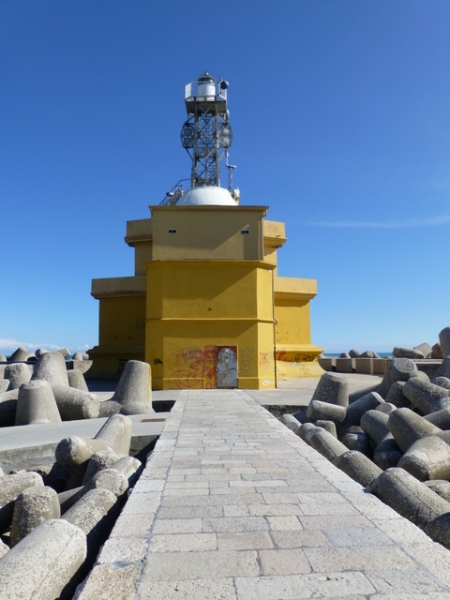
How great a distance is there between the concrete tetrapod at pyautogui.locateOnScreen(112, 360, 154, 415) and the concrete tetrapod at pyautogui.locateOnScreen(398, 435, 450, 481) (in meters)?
6.10

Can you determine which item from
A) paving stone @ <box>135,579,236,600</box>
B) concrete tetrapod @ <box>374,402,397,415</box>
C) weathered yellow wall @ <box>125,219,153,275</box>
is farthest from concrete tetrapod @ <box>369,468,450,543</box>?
weathered yellow wall @ <box>125,219,153,275</box>

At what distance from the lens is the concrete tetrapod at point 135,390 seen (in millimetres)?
11141

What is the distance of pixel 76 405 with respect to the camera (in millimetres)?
10531

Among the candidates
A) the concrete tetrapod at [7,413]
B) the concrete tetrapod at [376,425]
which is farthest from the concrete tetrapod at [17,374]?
the concrete tetrapod at [376,425]

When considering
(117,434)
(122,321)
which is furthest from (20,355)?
A: (117,434)

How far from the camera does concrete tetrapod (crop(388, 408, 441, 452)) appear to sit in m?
7.45

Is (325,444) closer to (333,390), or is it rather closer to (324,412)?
(324,412)

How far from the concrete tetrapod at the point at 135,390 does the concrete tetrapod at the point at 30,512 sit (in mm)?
6579

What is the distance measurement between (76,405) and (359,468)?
6407 mm

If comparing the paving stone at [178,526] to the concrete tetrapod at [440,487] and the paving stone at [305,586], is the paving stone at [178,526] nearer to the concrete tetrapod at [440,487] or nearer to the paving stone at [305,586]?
the paving stone at [305,586]

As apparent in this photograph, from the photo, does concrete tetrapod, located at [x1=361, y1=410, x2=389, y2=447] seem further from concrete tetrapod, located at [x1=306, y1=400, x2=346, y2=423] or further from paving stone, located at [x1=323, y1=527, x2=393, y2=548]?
paving stone, located at [x1=323, y1=527, x2=393, y2=548]

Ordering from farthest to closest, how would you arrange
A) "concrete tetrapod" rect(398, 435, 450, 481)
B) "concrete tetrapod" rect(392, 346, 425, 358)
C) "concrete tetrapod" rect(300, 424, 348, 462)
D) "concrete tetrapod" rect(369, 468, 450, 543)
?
1. "concrete tetrapod" rect(392, 346, 425, 358)
2. "concrete tetrapod" rect(300, 424, 348, 462)
3. "concrete tetrapod" rect(398, 435, 450, 481)
4. "concrete tetrapod" rect(369, 468, 450, 543)

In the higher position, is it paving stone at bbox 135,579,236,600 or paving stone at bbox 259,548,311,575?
paving stone at bbox 259,548,311,575

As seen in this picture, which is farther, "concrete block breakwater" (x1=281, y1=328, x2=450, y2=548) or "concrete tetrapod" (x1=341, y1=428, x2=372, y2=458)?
"concrete tetrapod" (x1=341, y1=428, x2=372, y2=458)
